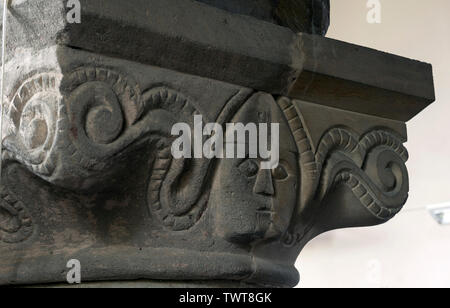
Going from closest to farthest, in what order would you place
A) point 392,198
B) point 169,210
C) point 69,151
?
1. point 69,151
2. point 169,210
3. point 392,198

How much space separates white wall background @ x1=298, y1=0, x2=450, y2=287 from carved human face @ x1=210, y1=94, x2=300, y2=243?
2.05 metres

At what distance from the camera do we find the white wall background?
123 inches

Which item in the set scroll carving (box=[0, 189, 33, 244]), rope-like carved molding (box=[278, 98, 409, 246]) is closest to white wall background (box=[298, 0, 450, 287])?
rope-like carved molding (box=[278, 98, 409, 246])

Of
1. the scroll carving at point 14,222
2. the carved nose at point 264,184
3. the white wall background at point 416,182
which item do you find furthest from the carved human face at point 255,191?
the white wall background at point 416,182

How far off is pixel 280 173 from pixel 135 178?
9.9 inches

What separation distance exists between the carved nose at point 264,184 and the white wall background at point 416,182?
6.84 feet

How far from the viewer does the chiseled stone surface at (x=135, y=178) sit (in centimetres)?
100

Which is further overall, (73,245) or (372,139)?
(372,139)

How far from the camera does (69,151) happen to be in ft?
3.21

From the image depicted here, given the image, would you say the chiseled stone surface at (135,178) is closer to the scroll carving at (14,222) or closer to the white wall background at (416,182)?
the scroll carving at (14,222)

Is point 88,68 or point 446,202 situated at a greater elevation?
point 446,202

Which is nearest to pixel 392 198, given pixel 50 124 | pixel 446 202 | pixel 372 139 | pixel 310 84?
pixel 372 139

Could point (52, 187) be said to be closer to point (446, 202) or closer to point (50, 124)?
point (50, 124)

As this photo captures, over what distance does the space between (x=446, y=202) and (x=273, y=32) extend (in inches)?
82.7
